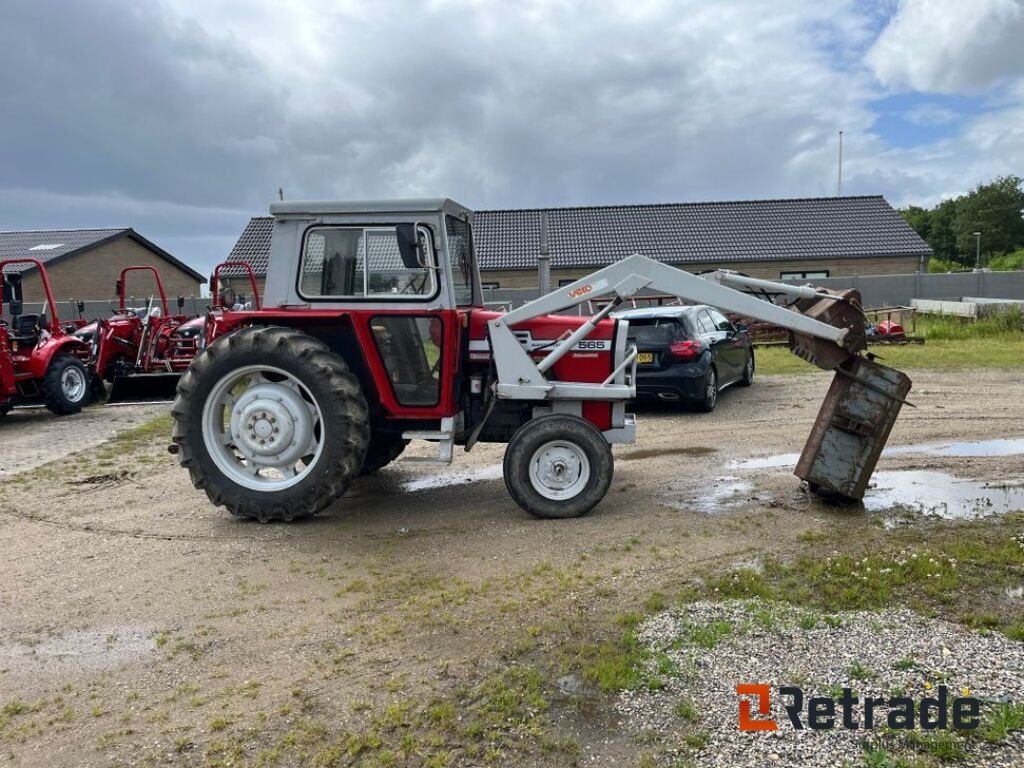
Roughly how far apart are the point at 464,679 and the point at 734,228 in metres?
32.6

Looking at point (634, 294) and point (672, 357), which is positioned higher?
point (634, 294)

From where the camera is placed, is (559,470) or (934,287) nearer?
(559,470)

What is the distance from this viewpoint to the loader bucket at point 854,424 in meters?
6.20

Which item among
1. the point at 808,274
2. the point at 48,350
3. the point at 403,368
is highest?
the point at 808,274

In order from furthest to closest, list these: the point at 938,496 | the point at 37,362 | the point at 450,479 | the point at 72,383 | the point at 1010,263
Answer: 1. the point at 1010,263
2. the point at 72,383
3. the point at 37,362
4. the point at 450,479
5. the point at 938,496

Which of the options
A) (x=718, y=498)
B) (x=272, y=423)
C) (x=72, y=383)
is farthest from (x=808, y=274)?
(x=272, y=423)

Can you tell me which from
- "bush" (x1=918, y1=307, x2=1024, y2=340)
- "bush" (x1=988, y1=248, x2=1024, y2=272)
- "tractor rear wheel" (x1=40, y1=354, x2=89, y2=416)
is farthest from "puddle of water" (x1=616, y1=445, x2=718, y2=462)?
"bush" (x1=988, y1=248, x2=1024, y2=272)

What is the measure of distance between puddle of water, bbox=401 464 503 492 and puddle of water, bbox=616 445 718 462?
1.39 metres

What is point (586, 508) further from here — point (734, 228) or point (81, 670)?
point (734, 228)

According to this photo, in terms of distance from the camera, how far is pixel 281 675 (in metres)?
3.95

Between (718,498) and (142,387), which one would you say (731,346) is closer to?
(718,498)

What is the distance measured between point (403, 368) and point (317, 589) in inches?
78.3

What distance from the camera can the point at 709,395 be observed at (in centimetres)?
1118

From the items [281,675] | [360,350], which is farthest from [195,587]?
[360,350]
